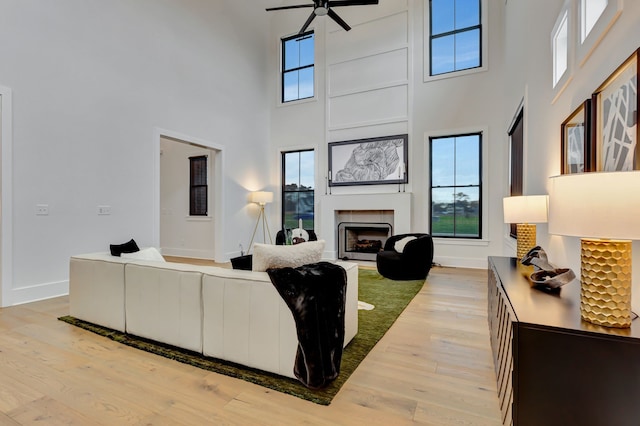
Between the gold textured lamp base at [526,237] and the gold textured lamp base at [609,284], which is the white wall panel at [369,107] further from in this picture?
the gold textured lamp base at [609,284]

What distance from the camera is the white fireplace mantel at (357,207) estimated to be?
5.76 meters

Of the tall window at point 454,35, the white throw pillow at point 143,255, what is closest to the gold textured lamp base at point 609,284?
the white throw pillow at point 143,255

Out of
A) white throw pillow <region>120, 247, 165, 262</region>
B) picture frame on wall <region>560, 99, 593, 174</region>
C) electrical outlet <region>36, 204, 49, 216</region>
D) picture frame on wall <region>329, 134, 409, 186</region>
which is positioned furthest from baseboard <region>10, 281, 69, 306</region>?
picture frame on wall <region>560, 99, 593, 174</region>

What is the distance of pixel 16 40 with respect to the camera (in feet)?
11.1

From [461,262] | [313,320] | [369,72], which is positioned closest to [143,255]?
[313,320]

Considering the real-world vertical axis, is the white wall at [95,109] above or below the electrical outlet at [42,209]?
above

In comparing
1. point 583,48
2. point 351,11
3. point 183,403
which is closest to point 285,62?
point 351,11

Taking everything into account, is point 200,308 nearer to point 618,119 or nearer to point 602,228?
point 602,228

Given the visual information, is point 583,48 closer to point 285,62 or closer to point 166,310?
point 166,310

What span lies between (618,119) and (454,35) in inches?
204

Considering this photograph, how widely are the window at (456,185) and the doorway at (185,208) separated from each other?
4.21 meters

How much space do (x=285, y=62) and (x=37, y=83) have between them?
5.02m

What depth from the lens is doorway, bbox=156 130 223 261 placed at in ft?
20.2

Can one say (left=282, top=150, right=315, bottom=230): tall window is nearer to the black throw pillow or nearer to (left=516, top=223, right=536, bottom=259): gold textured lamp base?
the black throw pillow
